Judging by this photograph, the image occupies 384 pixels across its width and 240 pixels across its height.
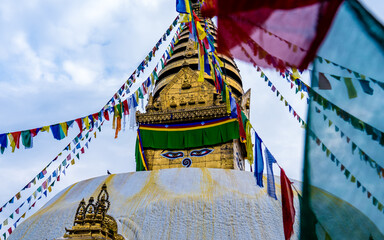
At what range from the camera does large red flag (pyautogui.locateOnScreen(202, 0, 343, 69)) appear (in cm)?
142

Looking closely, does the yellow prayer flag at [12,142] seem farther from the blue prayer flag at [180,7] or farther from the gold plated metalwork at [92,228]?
the blue prayer flag at [180,7]

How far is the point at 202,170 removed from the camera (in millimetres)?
7375

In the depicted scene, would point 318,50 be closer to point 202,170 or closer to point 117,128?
point 202,170

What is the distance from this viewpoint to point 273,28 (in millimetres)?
1661

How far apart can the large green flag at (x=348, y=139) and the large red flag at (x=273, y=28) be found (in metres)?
0.06

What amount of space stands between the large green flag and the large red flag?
2.4 inches

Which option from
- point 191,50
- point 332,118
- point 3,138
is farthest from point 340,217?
point 191,50

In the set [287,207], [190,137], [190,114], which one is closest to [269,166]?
[287,207]

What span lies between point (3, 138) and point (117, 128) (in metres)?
2.53

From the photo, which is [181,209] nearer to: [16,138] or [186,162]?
[16,138]

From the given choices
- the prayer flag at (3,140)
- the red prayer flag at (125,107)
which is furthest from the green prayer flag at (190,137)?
the prayer flag at (3,140)

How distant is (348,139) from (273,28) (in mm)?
613

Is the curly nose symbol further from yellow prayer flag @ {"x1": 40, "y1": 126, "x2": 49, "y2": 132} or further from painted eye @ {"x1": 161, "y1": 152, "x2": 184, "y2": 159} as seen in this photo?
yellow prayer flag @ {"x1": 40, "y1": 126, "x2": 49, "y2": 132}

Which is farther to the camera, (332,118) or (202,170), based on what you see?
(202,170)
